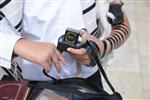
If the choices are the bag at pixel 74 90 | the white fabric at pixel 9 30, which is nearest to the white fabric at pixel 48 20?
the white fabric at pixel 9 30

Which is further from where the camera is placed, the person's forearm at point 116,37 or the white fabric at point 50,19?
the person's forearm at point 116,37

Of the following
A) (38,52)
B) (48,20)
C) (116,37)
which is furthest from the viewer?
(116,37)

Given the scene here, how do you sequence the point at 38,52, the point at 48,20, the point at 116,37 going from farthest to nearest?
Answer: the point at 116,37, the point at 48,20, the point at 38,52

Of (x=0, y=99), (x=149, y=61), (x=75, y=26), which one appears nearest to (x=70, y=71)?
(x=75, y=26)

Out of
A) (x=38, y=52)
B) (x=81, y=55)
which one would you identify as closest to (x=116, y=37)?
(x=81, y=55)

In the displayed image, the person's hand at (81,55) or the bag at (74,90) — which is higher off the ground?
the person's hand at (81,55)

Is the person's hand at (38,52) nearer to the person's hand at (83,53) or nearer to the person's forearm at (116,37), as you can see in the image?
the person's hand at (83,53)

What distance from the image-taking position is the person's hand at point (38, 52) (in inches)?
31.9

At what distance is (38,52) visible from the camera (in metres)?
0.81

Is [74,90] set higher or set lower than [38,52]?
lower

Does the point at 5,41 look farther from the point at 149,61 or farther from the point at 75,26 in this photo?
the point at 149,61

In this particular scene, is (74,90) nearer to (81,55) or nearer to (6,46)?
(81,55)

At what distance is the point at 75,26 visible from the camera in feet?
3.22

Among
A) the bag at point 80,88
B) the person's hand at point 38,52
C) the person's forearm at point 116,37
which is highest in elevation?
the person's hand at point 38,52
